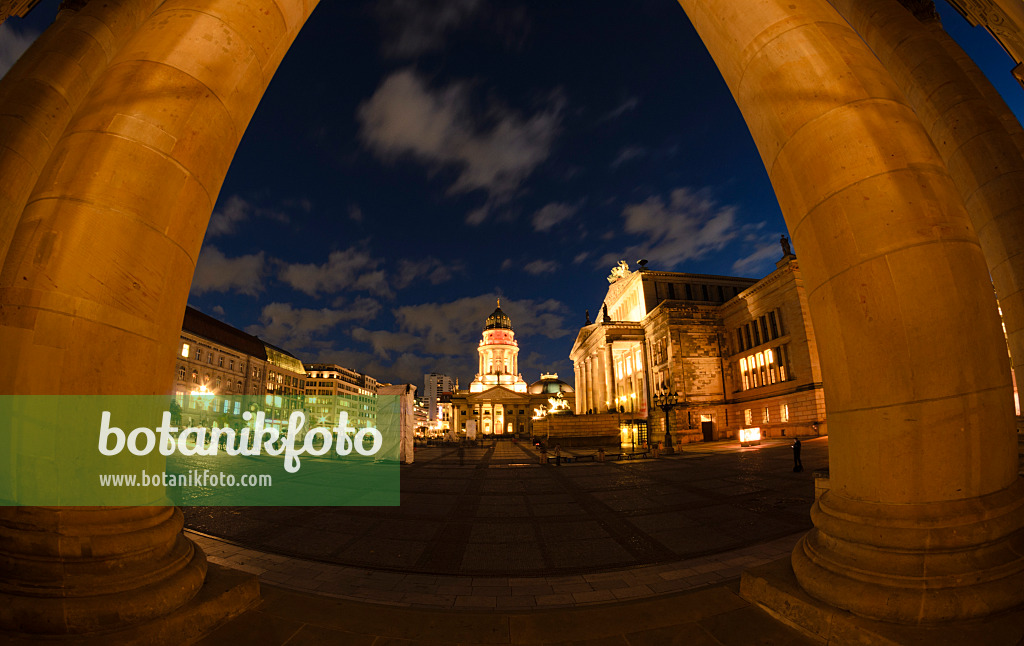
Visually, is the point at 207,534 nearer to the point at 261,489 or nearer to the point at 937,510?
the point at 261,489

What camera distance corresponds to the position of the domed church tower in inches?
4919

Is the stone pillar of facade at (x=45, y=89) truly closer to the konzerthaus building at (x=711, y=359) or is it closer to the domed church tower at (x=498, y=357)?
the konzerthaus building at (x=711, y=359)

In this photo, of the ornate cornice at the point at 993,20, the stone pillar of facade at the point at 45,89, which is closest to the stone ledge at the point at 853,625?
the ornate cornice at the point at 993,20

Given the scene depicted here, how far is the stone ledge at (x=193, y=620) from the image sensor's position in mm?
2570

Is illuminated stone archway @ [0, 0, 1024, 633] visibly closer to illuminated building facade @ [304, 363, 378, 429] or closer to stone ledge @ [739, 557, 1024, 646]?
stone ledge @ [739, 557, 1024, 646]

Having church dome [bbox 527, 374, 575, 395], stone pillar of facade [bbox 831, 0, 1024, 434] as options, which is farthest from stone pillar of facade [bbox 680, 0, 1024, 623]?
church dome [bbox 527, 374, 575, 395]

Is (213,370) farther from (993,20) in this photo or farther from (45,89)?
(993,20)

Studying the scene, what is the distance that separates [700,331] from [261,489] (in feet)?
149

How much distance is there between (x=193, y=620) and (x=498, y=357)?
125100mm

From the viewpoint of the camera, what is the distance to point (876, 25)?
7184mm

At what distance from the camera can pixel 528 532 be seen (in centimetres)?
805

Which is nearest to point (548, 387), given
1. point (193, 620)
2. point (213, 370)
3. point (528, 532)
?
point (213, 370)

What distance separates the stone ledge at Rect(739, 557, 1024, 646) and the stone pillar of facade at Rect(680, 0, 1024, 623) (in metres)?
0.07

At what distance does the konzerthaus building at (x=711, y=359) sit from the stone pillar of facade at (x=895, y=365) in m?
27.4
